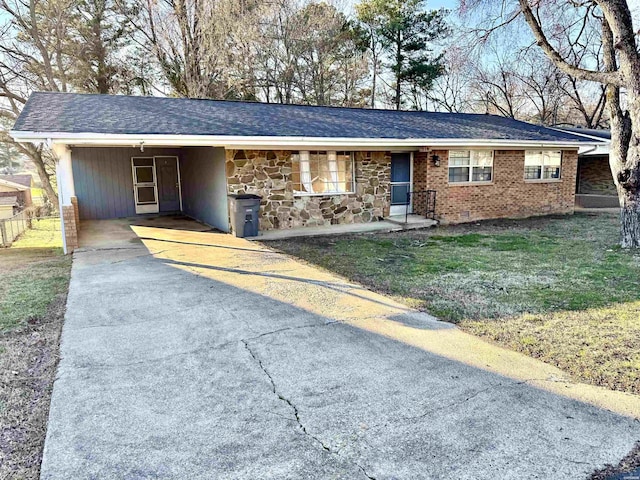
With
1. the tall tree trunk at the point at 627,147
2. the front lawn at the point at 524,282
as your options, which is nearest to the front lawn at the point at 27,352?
the front lawn at the point at 524,282

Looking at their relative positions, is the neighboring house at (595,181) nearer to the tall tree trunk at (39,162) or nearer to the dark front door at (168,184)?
the dark front door at (168,184)

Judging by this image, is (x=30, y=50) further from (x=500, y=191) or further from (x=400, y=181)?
(x=500, y=191)

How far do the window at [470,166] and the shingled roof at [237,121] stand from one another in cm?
52

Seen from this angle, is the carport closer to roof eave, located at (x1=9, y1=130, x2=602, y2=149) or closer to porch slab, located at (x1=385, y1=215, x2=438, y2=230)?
roof eave, located at (x1=9, y1=130, x2=602, y2=149)

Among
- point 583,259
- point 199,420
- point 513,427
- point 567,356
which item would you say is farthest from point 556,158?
point 199,420

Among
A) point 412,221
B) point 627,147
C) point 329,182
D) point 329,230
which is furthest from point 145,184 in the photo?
point 627,147

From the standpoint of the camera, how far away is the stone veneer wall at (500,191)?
12.3 metres

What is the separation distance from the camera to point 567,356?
12.6ft

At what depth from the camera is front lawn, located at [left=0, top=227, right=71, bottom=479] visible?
8.58 ft

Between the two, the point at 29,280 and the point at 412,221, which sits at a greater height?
the point at 412,221

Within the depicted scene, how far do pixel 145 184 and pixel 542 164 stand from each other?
41.9 feet

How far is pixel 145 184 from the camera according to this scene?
14.5 metres

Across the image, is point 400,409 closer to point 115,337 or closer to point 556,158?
point 115,337

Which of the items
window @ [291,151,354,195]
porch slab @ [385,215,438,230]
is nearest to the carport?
window @ [291,151,354,195]
